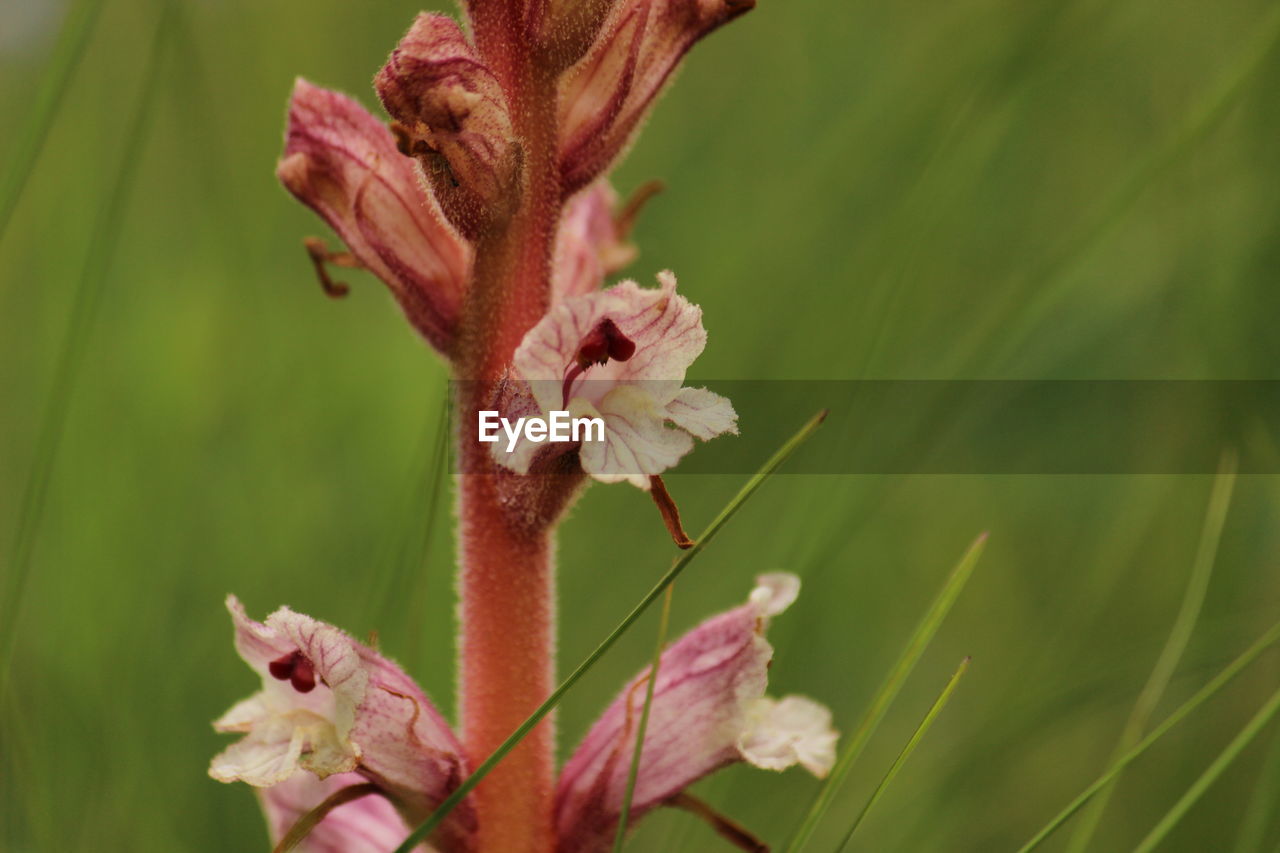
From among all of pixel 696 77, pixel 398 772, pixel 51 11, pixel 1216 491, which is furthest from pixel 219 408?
pixel 696 77

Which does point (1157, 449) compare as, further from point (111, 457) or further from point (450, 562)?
point (111, 457)

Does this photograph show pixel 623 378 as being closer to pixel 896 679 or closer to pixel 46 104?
pixel 896 679

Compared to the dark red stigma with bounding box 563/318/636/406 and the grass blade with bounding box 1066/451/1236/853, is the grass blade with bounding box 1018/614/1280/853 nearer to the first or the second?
the grass blade with bounding box 1066/451/1236/853

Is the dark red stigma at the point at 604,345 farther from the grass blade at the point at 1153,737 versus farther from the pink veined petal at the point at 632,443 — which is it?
the grass blade at the point at 1153,737

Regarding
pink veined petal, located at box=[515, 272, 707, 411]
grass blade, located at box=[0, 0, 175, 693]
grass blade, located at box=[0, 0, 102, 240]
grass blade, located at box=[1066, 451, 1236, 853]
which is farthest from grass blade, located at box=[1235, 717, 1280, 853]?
grass blade, located at box=[0, 0, 102, 240]

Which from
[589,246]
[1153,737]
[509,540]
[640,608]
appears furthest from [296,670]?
[1153,737]

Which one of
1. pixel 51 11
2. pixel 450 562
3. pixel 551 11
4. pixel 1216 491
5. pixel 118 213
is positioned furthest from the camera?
pixel 450 562
